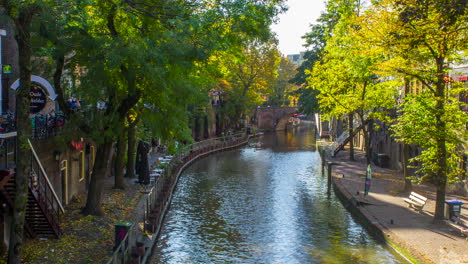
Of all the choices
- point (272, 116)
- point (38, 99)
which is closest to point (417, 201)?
point (38, 99)

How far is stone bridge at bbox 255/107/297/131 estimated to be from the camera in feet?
300

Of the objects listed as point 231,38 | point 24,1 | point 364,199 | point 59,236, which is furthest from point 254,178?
point 24,1

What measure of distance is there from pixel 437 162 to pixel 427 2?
674 centimetres

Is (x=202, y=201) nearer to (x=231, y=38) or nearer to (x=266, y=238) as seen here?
(x=266, y=238)

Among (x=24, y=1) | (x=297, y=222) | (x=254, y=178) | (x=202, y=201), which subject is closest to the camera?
(x=24, y=1)

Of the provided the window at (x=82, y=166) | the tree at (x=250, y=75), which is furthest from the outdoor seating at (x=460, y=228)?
the tree at (x=250, y=75)

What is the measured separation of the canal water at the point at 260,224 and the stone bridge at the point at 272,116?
52.8 m

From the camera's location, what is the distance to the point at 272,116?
302ft

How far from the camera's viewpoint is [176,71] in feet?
58.6

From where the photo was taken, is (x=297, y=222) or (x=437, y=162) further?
(x=297, y=222)

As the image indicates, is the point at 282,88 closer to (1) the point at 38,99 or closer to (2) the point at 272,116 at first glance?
(2) the point at 272,116

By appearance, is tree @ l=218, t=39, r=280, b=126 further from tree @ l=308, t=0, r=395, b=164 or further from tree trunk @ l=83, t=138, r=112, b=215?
tree trunk @ l=83, t=138, r=112, b=215

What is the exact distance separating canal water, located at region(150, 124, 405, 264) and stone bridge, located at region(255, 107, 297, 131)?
173 feet

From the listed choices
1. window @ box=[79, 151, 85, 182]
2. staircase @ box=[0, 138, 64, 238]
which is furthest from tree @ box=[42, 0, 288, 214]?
window @ box=[79, 151, 85, 182]
